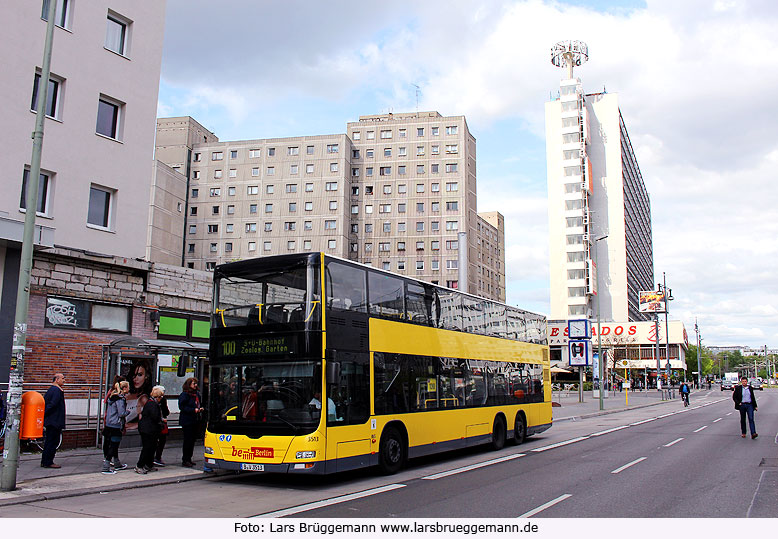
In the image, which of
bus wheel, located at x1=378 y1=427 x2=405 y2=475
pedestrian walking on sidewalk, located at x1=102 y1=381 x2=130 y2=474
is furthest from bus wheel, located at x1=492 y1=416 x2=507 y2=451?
pedestrian walking on sidewalk, located at x1=102 y1=381 x2=130 y2=474

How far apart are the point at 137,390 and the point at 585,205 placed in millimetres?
89544

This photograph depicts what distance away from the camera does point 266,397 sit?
11352 millimetres

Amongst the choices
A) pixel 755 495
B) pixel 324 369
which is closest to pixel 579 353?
pixel 755 495

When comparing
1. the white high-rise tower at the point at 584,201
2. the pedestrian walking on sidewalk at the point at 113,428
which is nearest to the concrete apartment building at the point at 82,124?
the pedestrian walking on sidewalk at the point at 113,428

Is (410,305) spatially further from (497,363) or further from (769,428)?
(769,428)

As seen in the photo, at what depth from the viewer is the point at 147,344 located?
16.0 m

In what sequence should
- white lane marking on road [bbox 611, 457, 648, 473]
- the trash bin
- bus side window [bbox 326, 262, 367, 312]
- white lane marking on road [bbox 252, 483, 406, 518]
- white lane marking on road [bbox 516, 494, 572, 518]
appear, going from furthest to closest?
white lane marking on road [bbox 611, 457, 648, 473] < bus side window [bbox 326, 262, 367, 312] < the trash bin < white lane marking on road [bbox 252, 483, 406, 518] < white lane marking on road [bbox 516, 494, 572, 518]

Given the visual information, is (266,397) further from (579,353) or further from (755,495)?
(579,353)

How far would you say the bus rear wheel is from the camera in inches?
674

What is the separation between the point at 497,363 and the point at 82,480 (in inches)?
413

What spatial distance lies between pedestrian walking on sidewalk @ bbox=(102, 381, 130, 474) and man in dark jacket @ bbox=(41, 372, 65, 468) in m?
1.00

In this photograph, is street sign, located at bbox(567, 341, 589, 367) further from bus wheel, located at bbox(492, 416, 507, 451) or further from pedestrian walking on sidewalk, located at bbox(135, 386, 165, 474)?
pedestrian walking on sidewalk, located at bbox(135, 386, 165, 474)

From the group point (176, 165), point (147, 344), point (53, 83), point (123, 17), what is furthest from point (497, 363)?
point (176, 165)
